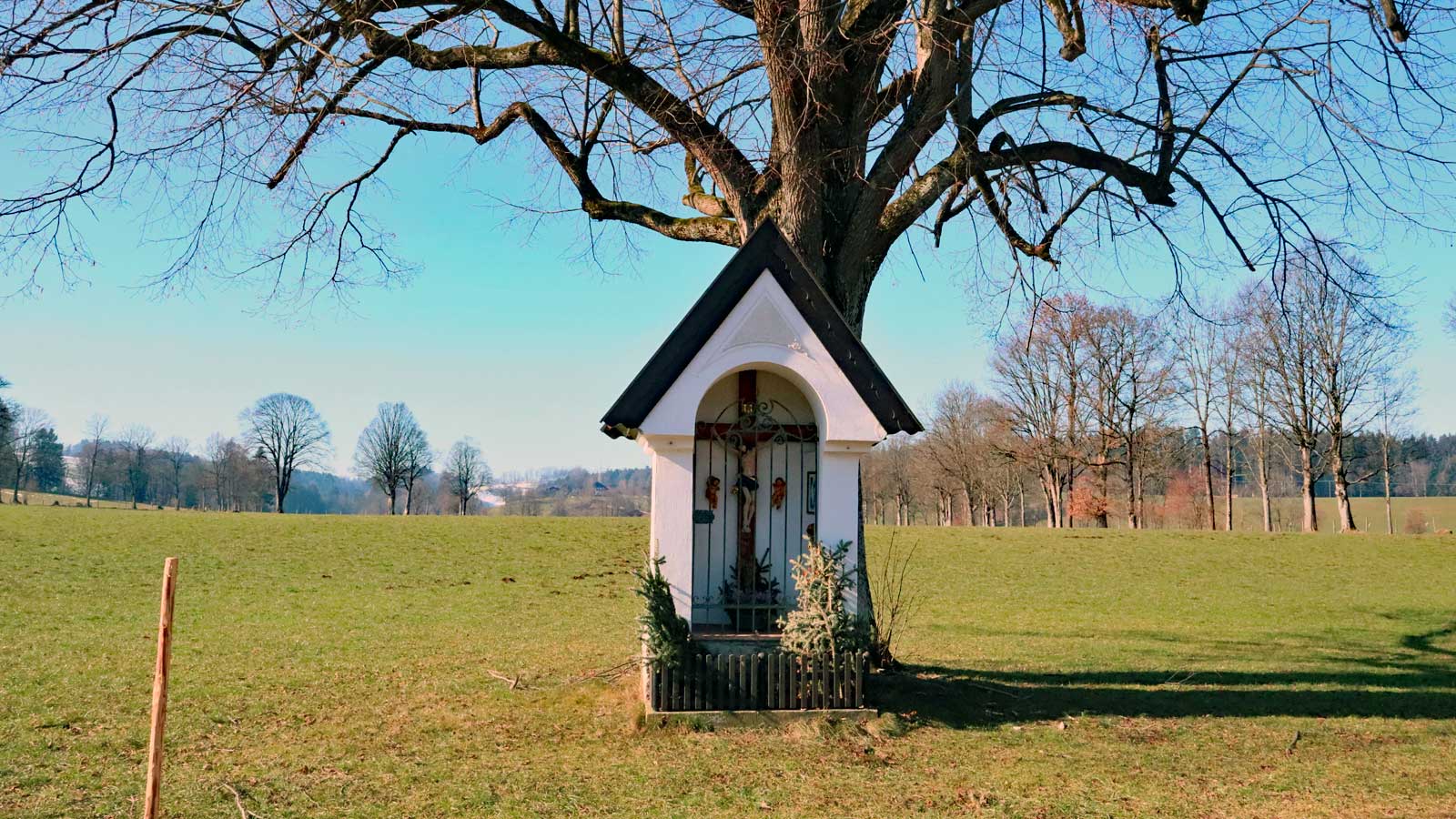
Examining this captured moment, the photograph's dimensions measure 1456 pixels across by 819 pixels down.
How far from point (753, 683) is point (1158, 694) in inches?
204

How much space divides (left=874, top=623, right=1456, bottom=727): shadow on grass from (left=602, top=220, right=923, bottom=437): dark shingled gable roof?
2.87 metres

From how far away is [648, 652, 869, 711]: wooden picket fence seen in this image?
8.09 metres

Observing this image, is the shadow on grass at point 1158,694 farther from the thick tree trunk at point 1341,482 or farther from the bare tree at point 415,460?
the bare tree at point 415,460

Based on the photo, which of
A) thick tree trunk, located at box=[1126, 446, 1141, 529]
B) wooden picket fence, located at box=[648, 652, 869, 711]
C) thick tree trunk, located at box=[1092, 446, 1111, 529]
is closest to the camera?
wooden picket fence, located at box=[648, 652, 869, 711]

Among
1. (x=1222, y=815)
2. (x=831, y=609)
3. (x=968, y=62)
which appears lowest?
(x=1222, y=815)

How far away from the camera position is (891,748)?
305 inches

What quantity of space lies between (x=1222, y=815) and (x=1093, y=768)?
1098mm

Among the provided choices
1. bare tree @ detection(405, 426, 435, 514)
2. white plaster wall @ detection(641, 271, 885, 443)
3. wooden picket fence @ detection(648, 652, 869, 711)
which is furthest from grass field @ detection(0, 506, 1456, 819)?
bare tree @ detection(405, 426, 435, 514)

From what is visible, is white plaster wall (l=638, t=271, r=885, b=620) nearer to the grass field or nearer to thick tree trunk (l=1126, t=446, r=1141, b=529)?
the grass field

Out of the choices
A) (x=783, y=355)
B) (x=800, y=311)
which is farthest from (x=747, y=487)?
(x=800, y=311)

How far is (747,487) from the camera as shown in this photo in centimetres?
944

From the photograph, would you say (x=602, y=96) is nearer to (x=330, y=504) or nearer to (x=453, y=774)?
(x=453, y=774)

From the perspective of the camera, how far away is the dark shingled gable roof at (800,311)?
827 cm

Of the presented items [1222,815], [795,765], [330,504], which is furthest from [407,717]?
[330,504]
